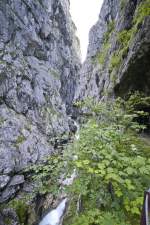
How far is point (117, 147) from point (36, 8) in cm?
3865

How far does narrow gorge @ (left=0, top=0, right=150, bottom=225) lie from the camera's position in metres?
3.83

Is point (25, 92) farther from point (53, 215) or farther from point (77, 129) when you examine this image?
point (53, 215)

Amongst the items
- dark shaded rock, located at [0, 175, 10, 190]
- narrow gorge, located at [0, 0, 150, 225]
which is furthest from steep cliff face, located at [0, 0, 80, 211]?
narrow gorge, located at [0, 0, 150, 225]

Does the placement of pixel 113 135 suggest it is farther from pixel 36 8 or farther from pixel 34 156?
pixel 36 8

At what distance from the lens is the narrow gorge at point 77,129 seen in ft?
12.6

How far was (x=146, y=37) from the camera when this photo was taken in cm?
992

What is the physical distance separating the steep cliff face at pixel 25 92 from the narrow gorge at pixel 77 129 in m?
0.11

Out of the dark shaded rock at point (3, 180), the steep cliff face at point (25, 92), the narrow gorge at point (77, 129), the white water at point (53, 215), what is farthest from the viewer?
the steep cliff face at point (25, 92)

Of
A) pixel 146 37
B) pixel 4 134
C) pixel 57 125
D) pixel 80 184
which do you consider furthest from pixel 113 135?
pixel 57 125

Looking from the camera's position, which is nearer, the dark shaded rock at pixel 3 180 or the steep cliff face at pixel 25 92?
the dark shaded rock at pixel 3 180

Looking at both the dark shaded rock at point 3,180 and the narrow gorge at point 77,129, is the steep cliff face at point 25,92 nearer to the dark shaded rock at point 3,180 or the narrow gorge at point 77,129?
the dark shaded rock at point 3,180

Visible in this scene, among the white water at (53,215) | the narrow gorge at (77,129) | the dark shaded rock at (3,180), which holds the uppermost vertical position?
the narrow gorge at (77,129)

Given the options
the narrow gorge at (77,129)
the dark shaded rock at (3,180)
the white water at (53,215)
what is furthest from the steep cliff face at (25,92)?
the white water at (53,215)

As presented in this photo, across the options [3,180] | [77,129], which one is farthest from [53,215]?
[77,129]
